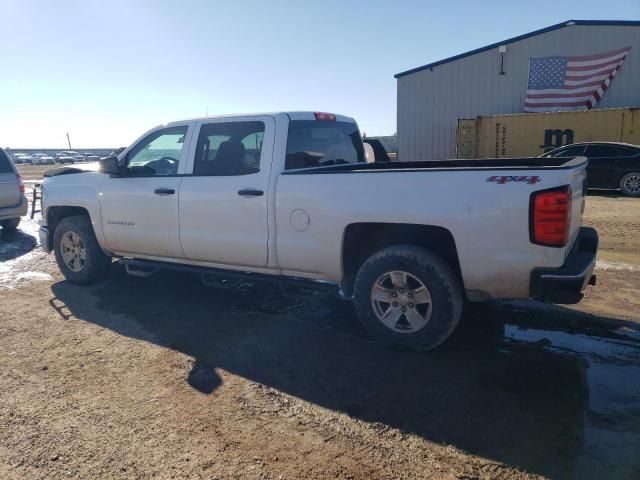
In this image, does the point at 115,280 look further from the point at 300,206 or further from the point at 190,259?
the point at 300,206

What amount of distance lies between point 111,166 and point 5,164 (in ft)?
18.4

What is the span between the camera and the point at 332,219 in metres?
4.03

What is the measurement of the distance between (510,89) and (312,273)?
21.7 meters

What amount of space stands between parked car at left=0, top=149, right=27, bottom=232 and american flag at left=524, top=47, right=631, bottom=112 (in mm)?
20835

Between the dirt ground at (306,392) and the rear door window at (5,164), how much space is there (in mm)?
5155

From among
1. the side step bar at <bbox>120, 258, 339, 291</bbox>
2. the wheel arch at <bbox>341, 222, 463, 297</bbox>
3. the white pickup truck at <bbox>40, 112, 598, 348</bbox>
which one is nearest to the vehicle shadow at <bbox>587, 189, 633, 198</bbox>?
the white pickup truck at <bbox>40, 112, 598, 348</bbox>

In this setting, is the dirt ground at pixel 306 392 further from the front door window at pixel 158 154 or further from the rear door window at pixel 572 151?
the rear door window at pixel 572 151

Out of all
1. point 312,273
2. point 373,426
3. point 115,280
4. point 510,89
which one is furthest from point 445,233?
point 510,89

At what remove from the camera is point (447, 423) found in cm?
292

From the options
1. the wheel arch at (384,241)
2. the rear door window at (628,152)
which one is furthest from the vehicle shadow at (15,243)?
the rear door window at (628,152)

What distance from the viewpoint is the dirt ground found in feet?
8.49

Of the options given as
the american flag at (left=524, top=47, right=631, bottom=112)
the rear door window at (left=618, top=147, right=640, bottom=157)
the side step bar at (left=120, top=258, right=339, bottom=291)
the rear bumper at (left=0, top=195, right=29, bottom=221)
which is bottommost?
the side step bar at (left=120, top=258, right=339, bottom=291)

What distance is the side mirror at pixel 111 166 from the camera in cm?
533

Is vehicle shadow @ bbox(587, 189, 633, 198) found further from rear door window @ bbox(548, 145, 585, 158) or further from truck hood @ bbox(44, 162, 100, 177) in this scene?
truck hood @ bbox(44, 162, 100, 177)
